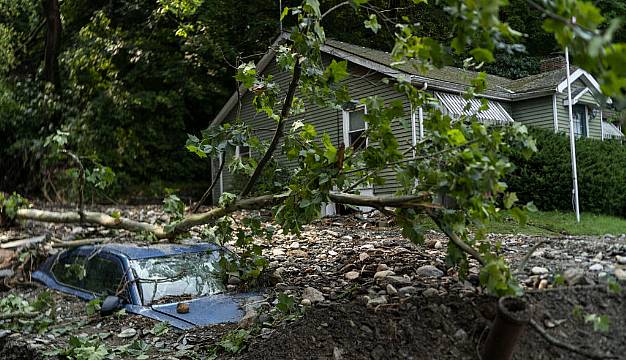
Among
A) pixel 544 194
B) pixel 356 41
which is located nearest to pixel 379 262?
pixel 544 194

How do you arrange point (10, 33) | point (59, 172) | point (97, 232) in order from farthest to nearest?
point (10, 33) → point (59, 172) → point (97, 232)

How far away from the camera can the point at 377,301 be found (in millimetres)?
4246

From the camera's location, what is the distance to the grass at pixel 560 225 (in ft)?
31.9

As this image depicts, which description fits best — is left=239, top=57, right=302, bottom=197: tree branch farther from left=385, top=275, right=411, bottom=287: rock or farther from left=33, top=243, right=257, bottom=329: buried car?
left=385, top=275, right=411, bottom=287: rock

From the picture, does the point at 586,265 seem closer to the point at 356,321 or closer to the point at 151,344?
the point at 356,321

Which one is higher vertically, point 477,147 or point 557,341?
point 477,147

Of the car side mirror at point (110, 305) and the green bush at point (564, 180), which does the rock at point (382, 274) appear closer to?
the car side mirror at point (110, 305)

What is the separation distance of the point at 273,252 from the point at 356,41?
595 inches

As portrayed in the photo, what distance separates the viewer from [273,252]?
7.54 meters

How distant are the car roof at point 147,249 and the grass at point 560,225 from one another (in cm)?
397

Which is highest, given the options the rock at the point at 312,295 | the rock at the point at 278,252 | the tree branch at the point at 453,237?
the tree branch at the point at 453,237

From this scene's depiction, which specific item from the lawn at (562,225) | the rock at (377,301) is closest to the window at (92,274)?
the rock at (377,301)

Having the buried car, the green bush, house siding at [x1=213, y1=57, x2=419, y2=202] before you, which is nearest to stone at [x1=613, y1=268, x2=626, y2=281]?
the buried car

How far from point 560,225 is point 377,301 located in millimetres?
8077
